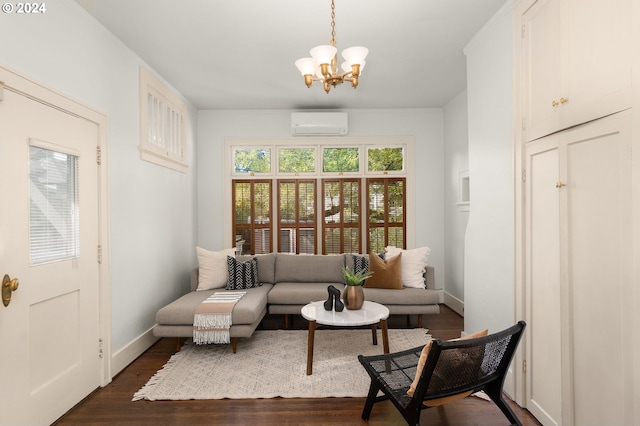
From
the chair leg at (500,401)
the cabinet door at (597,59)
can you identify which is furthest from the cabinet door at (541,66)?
the chair leg at (500,401)

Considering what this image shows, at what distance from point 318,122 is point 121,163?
105 inches

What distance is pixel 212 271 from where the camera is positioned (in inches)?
165

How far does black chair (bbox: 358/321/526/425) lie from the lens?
→ 1693mm

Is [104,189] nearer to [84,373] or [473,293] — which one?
[84,373]

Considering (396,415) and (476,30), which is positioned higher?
(476,30)

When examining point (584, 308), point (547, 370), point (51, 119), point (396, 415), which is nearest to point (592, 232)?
point (584, 308)

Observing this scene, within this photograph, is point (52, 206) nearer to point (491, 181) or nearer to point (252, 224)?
point (252, 224)

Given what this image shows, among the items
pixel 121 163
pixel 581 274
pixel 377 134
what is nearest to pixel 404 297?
pixel 581 274

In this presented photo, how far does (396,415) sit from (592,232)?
161 centimetres

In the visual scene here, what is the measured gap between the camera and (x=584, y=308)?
181 centimetres

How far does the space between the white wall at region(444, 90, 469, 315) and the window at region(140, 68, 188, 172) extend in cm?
363

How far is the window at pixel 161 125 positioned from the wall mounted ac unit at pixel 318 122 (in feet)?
4.97

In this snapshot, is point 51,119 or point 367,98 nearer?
point 51,119

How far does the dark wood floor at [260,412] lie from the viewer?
223cm
